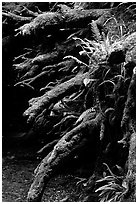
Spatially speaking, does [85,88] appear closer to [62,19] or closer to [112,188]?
[62,19]

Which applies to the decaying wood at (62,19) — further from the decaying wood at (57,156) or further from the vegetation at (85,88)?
the decaying wood at (57,156)

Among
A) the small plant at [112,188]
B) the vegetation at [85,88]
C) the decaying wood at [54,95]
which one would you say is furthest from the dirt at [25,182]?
the decaying wood at [54,95]

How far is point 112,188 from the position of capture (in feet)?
A: 13.0

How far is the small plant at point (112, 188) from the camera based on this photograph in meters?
3.83

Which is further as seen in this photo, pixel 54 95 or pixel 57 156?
pixel 54 95

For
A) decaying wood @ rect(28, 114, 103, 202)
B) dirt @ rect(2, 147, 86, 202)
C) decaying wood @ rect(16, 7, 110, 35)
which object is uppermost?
decaying wood @ rect(16, 7, 110, 35)

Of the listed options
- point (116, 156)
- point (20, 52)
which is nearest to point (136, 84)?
point (116, 156)

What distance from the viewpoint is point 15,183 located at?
5133mm

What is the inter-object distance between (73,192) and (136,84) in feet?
5.27

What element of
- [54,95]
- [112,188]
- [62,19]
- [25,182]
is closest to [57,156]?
[112,188]

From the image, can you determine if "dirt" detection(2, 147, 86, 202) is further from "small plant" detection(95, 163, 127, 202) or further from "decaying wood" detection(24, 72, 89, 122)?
"decaying wood" detection(24, 72, 89, 122)

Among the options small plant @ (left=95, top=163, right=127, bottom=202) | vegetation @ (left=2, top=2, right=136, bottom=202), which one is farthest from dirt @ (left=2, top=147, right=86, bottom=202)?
small plant @ (left=95, top=163, right=127, bottom=202)

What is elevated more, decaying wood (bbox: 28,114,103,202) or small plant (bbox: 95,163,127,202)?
decaying wood (bbox: 28,114,103,202)

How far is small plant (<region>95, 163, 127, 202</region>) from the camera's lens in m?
3.83
